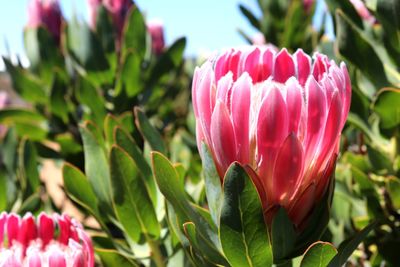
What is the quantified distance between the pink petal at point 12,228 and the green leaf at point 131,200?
16cm

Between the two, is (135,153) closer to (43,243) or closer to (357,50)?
(43,243)

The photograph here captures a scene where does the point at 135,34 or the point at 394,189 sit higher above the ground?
the point at 135,34

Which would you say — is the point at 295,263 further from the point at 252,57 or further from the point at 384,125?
the point at 384,125

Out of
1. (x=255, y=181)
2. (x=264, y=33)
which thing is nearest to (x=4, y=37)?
(x=264, y=33)

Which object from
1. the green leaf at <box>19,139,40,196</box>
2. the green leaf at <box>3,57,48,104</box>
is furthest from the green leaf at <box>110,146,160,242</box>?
the green leaf at <box>3,57,48,104</box>

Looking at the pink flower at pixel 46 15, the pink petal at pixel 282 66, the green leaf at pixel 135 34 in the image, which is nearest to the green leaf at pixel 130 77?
the green leaf at pixel 135 34

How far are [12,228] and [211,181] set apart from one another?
0.37 meters

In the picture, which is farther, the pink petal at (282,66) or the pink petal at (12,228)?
the pink petal at (12,228)

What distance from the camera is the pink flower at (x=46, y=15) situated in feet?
6.43

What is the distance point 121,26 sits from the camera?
1.87 metres

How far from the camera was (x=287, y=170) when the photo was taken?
731 mm

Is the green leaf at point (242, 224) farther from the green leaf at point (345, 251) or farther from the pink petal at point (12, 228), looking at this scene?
the pink petal at point (12, 228)

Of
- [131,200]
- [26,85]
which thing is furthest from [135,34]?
[131,200]

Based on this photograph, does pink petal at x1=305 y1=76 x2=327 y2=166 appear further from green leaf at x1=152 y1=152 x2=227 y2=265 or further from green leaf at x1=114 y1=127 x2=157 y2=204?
green leaf at x1=114 y1=127 x2=157 y2=204
